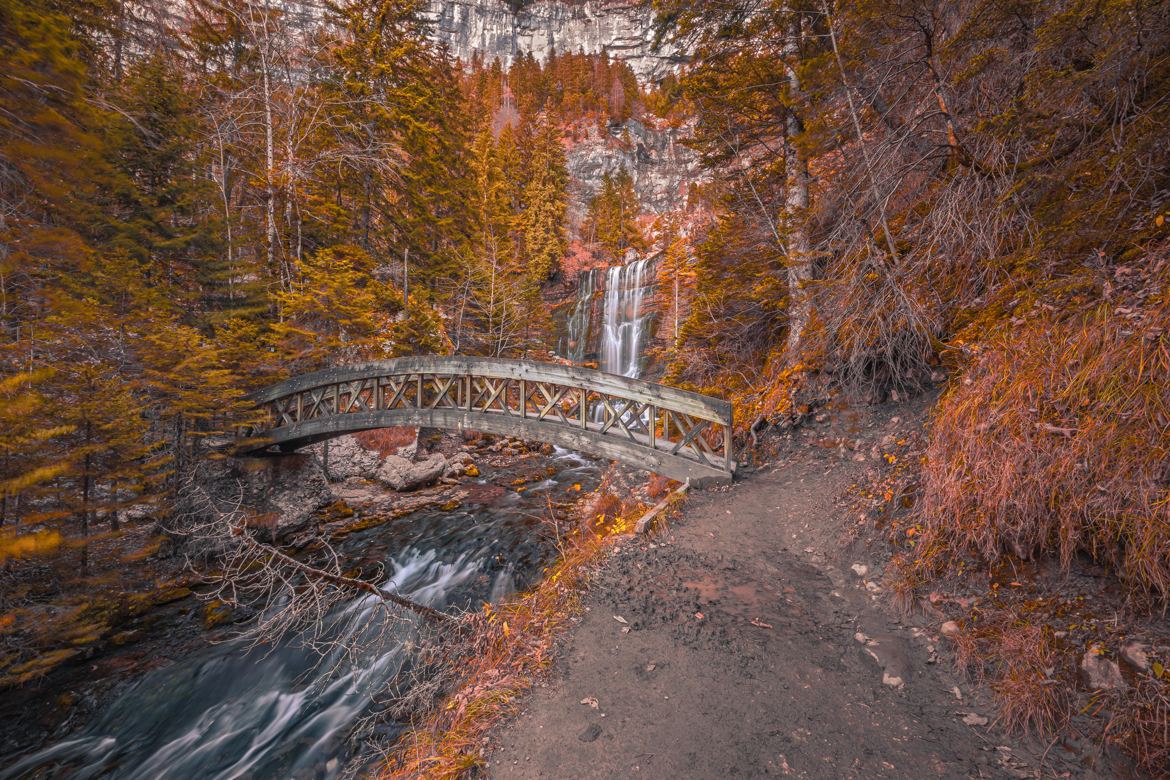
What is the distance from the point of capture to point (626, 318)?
26.4 meters

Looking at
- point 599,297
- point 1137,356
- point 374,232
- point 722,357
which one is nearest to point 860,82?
point 1137,356

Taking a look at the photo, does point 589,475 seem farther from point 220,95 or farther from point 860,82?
point 220,95

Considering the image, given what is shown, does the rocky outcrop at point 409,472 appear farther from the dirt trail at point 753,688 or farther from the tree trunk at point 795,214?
the tree trunk at point 795,214

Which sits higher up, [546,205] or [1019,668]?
[546,205]

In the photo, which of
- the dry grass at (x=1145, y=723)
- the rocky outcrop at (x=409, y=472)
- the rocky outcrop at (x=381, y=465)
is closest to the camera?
the dry grass at (x=1145, y=723)

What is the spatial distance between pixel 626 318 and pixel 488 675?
24.5 metres

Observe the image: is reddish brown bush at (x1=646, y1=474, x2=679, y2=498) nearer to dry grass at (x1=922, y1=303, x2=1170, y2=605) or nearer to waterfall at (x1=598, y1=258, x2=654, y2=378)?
dry grass at (x1=922, y1=303, x2=1170, y2=605)

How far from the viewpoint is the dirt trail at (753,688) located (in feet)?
7.14

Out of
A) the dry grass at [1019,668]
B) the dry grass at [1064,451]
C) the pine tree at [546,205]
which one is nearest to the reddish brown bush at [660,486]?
the dry grass at [1064,451]

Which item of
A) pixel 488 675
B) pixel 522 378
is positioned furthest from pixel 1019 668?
pixel 522 378

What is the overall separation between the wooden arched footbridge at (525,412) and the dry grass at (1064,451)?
9.57ft

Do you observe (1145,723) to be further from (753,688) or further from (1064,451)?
(753,688)

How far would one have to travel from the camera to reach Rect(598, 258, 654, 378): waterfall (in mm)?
24641

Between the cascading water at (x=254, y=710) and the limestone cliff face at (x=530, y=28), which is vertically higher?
the limestone cliff face at (x=530, y=28)
